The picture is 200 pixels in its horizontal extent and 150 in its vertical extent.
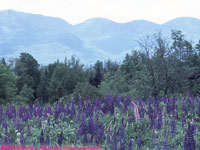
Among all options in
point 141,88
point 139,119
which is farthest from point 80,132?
point 141,88

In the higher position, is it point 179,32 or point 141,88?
point 179,32

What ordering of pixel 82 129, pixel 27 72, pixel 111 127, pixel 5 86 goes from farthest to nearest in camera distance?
pixel 27 72 → pixel 5 86 → pixel 111 127 → pixel 82 129

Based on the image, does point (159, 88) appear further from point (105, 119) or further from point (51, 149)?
point (51, 149)

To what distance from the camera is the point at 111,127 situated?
6172mm

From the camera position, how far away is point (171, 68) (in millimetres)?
19094

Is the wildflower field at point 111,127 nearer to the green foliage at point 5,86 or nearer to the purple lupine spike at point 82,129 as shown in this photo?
the purple lupine spike at point 82,129

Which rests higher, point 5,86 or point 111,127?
point 5,86

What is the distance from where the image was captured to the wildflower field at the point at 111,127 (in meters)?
5.12

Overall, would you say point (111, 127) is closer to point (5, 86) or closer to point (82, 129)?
point (82, 129)

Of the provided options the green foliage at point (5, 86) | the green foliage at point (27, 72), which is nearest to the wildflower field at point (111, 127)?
the green foliage at point (5, 86)

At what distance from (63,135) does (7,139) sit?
110 cm

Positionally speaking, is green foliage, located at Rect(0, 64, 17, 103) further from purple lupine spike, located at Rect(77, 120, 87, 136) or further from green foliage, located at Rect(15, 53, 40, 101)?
purple lupine spike, located at Rect(77, 120, 87, 136)

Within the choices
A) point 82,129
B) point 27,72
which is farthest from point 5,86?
point 82,129

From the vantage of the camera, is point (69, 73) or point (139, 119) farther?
point (69, 73)
